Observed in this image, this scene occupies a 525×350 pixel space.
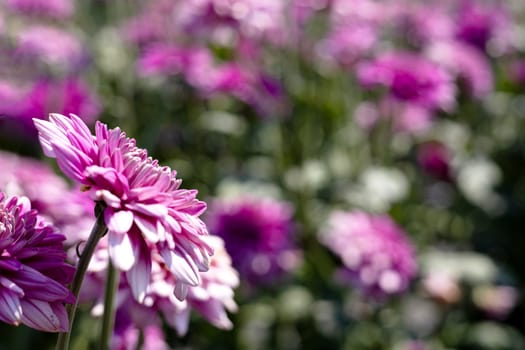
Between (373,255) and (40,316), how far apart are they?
0.93 meters

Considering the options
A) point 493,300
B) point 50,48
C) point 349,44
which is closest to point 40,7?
point 50,48

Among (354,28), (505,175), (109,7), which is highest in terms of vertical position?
(109,7)

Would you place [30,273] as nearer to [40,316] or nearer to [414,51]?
[40,316]

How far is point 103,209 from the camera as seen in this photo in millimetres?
478

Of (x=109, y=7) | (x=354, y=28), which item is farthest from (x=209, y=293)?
(x=109, y=7)

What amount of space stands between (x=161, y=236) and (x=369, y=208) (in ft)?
4.12

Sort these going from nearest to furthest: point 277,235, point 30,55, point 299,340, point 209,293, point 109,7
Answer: point 209,293 < point 277,235 < point 299,340 < point 30,55 < point 109,7

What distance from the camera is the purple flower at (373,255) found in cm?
132

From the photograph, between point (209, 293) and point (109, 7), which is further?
point (109, 7)

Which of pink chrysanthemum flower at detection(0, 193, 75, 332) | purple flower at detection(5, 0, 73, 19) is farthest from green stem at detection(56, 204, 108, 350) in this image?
purple flower at detection(5, 0, 73, 19)

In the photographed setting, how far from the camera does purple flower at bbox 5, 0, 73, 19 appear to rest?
2.05 meters

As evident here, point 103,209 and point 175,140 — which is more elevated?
point 175,140

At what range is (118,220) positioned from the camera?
46 centimetres

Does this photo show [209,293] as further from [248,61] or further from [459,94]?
[459,94]
